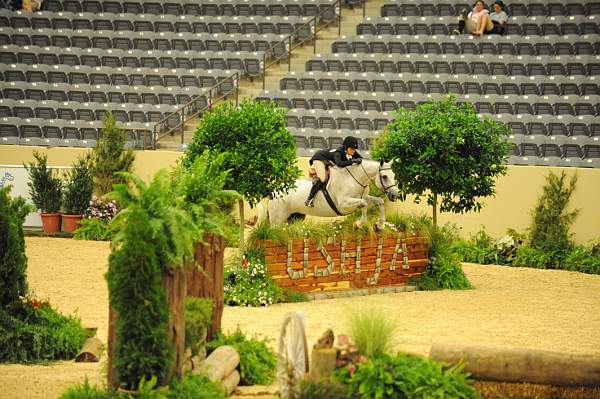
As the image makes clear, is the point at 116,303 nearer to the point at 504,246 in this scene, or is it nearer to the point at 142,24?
the point at 504,246

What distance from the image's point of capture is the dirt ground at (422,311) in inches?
472

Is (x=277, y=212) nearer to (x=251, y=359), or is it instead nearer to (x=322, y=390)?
(x=251, y=359)

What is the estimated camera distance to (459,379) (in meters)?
10.1

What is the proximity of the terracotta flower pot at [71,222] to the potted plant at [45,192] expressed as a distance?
170mm

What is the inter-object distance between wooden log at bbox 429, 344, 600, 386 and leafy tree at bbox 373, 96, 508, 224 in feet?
30.0

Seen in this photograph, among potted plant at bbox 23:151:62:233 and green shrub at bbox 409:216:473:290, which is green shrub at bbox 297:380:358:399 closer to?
green shrub at bbox 409:216:473:290

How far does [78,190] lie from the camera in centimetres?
2497

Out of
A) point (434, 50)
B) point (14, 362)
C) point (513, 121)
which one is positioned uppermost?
point (434, 50)

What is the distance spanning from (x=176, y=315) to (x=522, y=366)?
123 inches

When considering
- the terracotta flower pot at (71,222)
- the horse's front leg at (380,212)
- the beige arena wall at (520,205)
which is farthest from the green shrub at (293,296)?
the terracotta flower pot at (71,222)

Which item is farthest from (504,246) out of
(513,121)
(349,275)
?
(349,275)

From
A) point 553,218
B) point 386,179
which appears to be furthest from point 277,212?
point 553,218

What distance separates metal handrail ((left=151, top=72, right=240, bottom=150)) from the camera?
27.6 metres

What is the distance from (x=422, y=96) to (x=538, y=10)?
4890mm
